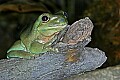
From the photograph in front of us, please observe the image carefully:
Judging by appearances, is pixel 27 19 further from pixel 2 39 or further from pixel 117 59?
pixel 117 59

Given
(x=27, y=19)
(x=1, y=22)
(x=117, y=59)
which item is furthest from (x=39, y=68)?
(x=1, y=22)

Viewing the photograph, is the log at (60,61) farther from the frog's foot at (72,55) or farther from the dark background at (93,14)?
the dark background at (93,14)

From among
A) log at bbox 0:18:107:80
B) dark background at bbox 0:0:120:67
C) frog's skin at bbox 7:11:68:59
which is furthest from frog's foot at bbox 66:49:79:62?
dark background at bbox 0:0:120:67

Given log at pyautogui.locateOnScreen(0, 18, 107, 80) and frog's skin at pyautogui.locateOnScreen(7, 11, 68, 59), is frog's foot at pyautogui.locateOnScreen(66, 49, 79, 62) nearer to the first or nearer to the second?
log at pyautogui.locateOnScreen(0, 18, 107, 80)

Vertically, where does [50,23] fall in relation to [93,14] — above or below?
above

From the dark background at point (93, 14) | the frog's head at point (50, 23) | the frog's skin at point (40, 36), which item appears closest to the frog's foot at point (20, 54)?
the frog's skin at point (40, 36)

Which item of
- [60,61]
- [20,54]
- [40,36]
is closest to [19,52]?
[20,54]

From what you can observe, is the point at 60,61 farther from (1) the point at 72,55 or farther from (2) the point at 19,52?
(2) the point at 19,52
